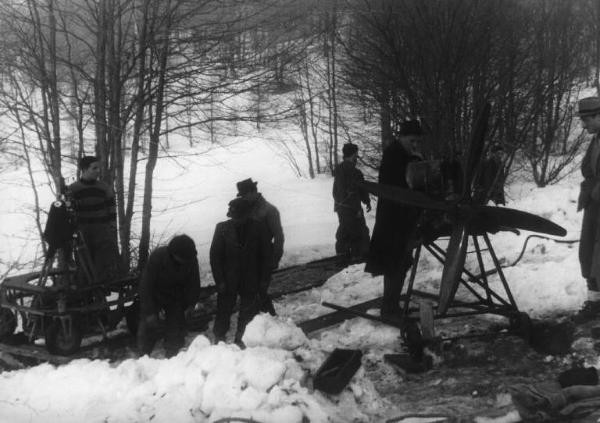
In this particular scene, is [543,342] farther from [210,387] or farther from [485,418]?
[210,387]

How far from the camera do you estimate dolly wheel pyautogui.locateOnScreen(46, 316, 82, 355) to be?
6.83 metres

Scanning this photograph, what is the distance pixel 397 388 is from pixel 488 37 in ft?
30.1

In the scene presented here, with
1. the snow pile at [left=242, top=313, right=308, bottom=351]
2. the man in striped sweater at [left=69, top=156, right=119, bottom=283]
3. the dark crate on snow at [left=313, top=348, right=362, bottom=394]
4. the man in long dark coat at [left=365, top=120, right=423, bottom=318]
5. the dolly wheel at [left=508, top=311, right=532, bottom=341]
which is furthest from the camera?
the man in striped sweater at [left=69, top=156, right=119, bottom=283]

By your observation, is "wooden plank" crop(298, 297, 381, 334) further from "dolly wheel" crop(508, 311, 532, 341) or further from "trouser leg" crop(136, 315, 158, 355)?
"dolly wheel" crop(508, 311, 532, 341)

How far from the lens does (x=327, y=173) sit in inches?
1105

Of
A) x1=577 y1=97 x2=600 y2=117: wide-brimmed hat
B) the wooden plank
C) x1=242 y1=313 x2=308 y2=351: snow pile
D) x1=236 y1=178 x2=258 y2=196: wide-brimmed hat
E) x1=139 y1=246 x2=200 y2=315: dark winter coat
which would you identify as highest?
x1=577 y1=97 x2=600 y2=117: wide-brimmed hat

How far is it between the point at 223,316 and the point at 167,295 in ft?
2.25

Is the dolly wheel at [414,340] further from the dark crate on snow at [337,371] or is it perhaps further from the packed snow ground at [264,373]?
the dark crate on snow at [337,371]

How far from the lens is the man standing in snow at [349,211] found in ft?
35.2

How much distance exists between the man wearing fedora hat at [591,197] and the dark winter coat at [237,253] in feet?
10.4

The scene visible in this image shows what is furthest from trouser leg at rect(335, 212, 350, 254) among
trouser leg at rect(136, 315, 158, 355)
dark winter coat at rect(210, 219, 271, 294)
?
trouser leg at rect(136, 315, 158, 355)

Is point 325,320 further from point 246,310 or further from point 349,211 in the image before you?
point 349,211

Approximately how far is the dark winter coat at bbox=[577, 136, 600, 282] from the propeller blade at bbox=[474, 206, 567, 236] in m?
0.36

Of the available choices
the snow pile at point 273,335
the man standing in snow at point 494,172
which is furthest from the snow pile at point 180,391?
the man standing in snow at point 494,172
